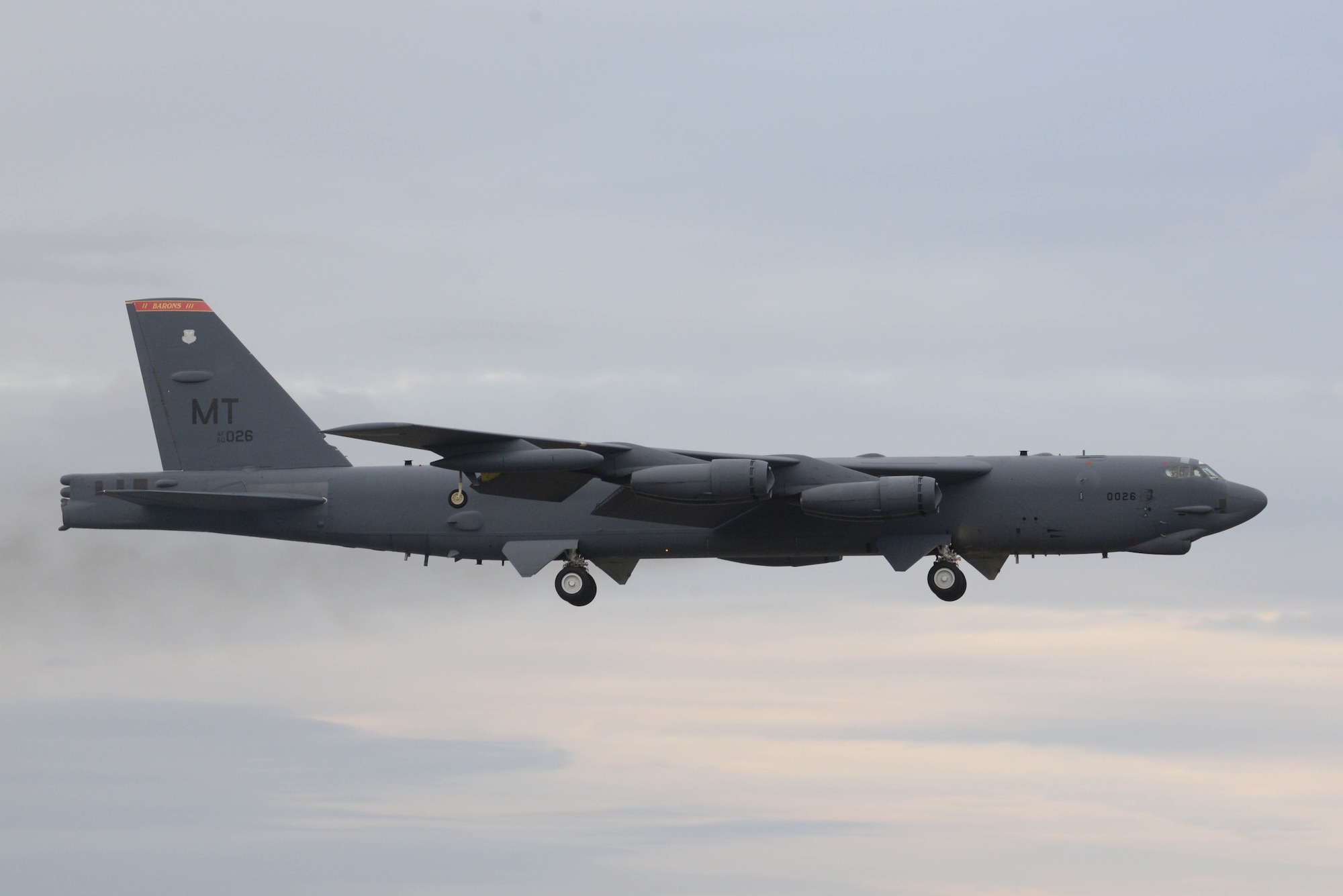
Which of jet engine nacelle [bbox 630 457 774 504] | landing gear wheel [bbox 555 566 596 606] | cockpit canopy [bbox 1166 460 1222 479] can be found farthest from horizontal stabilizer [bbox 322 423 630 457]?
cockpit canopy [bbox 1166 460 1222 479]

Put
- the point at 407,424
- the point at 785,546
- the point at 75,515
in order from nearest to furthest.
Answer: the point at 407,424, the point at 785,546, the point at 75,515

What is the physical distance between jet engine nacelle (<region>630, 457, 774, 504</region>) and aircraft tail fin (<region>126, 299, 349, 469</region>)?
26.6ft

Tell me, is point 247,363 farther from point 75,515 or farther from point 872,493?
point 872,493

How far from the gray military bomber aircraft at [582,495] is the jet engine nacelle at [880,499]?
3 centimetres

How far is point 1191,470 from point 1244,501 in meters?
1.13

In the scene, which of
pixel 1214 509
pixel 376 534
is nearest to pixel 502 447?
pixel 376 534

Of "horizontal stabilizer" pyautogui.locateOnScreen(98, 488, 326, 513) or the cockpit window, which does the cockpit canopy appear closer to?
the cockpit window

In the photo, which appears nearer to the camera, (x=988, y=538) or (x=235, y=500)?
(x=988, y=538)

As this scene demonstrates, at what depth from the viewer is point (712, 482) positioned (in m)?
29.8

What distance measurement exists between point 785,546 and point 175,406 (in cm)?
1375

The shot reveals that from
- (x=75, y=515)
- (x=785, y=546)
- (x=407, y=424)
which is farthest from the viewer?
(x=75, y=515)

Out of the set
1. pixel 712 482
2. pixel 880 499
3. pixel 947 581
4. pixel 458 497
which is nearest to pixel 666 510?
pixel 712 482

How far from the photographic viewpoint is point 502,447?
30469mm

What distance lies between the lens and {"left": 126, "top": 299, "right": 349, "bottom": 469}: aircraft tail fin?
34.6 metres
